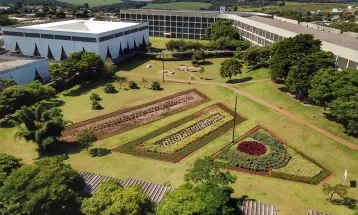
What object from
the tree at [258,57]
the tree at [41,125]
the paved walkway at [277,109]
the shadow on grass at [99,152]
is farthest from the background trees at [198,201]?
the tree at [258,57]

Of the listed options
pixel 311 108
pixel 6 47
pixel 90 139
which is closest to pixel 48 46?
pixel 6 47

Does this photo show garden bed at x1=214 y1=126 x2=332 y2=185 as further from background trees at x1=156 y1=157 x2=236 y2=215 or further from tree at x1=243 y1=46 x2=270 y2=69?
tree at x1=243 y1=46 x2=270 y2=69

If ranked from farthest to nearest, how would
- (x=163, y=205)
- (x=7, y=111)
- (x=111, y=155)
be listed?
(x=7, y=111), (x=111, y=155), (x=163, y=205)

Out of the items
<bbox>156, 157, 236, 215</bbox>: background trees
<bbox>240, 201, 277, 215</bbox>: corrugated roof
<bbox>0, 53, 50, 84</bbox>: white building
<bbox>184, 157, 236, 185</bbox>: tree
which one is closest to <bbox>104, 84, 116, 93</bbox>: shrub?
<bbox>0, 53, 50, 84</bbox>: white building

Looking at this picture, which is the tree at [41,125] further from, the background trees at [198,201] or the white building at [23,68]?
the white building at [23,68]

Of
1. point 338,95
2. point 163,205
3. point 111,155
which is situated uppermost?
point 338,95

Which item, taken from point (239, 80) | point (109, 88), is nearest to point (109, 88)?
point (109, 88)

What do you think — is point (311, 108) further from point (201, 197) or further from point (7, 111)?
point (7, 111)

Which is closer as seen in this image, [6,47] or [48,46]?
[48,46]
